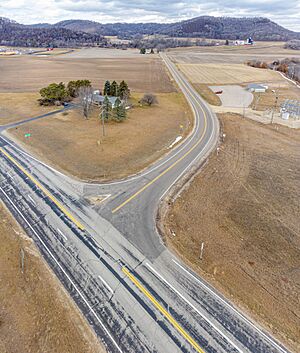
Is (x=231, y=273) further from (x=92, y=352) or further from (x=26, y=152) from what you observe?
Result: (x=26, y=152)

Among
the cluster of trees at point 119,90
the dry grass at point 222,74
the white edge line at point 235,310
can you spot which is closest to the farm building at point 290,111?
the cluster of trees at point 119,90

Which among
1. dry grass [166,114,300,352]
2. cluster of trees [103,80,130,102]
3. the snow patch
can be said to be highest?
cluster of trees [103,80,130,102]

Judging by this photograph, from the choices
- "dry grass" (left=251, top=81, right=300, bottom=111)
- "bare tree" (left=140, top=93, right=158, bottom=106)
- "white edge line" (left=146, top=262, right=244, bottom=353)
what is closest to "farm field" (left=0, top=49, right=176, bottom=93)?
"bare tree" (left=140, top=93, right=158, bottom=106)

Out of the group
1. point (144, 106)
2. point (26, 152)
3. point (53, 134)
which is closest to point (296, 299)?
point (26, 152)

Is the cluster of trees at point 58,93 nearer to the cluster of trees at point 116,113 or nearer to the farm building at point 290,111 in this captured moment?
the cluster of trees at point 116,113

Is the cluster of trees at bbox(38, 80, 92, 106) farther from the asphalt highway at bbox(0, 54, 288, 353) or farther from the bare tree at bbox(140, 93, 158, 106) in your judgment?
the asphalt highway at bbox(0, 54, 288, 353)
